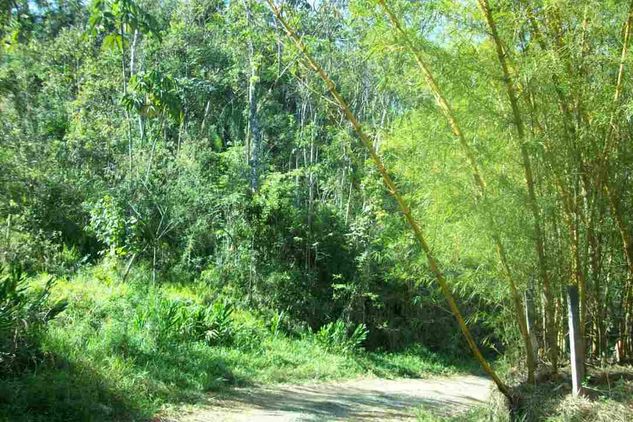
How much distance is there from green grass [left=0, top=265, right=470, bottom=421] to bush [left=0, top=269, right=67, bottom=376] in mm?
134

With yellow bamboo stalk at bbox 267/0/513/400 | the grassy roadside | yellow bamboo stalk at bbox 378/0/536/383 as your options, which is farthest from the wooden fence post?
yellow bamboo stalk at bbox 267/0/513/400

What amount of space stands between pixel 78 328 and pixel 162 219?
569 cm

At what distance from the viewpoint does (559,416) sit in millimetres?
5094

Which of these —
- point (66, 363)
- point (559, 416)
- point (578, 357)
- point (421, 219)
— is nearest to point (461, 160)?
point (421, 219)

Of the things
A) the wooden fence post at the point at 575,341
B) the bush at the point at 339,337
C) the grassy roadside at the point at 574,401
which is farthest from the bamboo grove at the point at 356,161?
the bush at the point at 339,337

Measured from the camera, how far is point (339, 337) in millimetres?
13016

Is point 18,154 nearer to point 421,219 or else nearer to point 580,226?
point 421,219

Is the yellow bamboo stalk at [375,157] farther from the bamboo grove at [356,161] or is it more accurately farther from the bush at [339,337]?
the bush at [339,337]

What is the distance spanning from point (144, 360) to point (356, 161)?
7.74 metres

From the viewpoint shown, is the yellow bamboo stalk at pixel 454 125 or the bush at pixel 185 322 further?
the bush at pixel 185 322

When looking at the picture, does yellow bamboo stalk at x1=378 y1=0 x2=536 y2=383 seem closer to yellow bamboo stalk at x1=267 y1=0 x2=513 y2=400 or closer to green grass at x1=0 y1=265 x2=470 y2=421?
yellow bamboo stalk at x1=267 y1=0 x2=513 y2=400

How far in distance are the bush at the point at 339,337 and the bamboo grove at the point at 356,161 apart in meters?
0.90

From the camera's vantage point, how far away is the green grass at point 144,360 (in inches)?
223

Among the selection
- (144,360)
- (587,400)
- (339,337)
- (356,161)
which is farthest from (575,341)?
(356,161)
